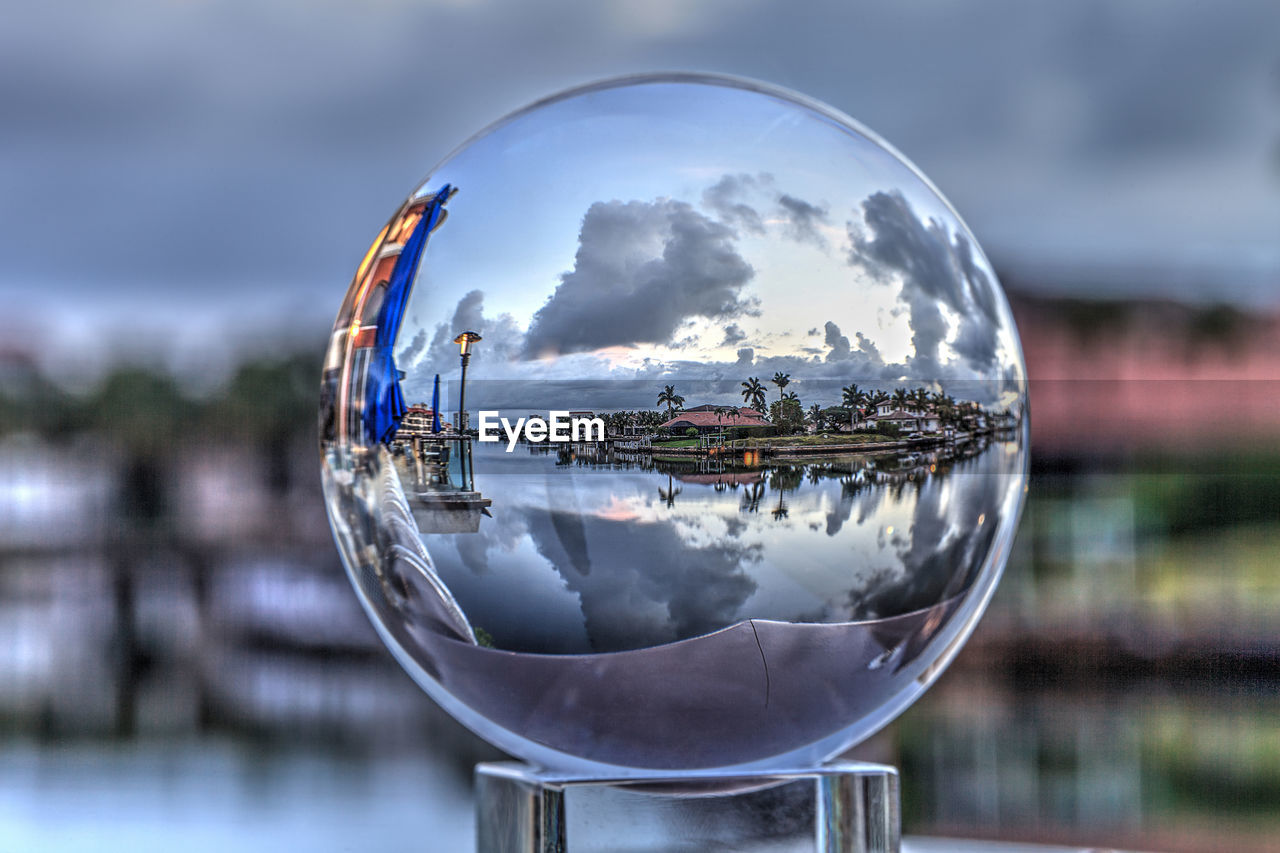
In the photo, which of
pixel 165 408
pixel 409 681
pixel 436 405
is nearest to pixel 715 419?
pixel 436 405

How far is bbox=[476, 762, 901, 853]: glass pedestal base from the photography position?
1.70ft

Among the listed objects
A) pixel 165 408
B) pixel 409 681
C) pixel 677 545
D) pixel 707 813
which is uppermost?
pixel 165 408

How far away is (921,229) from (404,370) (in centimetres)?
24

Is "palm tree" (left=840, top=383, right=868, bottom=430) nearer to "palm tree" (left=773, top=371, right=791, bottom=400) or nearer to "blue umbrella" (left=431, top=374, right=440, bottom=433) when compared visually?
"palm tree" (left=773, top=371, right=791, bottom=400)

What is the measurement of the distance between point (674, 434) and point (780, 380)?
0.05 metres

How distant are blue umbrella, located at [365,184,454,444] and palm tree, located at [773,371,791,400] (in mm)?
164

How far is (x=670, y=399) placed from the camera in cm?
48

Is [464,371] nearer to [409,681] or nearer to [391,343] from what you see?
[391,343]

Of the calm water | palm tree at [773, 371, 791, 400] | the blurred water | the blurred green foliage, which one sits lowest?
the blurred water

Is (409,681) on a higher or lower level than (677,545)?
lower

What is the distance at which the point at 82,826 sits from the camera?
1237mm

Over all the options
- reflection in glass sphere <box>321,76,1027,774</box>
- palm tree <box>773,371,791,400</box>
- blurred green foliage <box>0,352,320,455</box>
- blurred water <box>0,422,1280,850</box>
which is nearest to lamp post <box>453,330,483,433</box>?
reflection in glass sphere <box>321,76,1027,774</box>

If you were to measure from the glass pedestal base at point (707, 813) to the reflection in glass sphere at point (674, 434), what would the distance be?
0.05 ft
